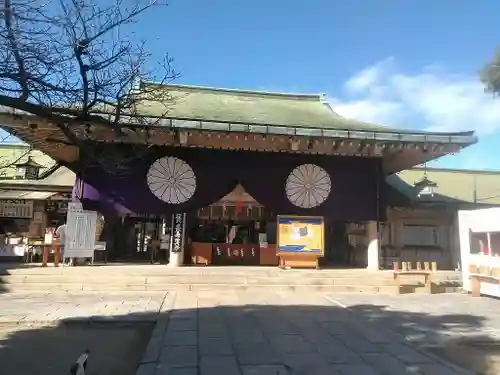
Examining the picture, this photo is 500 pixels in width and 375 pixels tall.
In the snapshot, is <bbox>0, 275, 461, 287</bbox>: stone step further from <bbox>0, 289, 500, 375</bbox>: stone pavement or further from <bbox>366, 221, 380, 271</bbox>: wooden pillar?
<bbox>366, 221, 380, 271</bbox>: wooden pillar

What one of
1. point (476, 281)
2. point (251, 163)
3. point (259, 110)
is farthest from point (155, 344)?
point (259, 110)

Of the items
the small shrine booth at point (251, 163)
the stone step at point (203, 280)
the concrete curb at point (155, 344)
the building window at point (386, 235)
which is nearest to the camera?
the concrete curb at point (155, 344)

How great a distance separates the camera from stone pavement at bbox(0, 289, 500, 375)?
14.9 feet

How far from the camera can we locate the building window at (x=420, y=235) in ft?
52.1

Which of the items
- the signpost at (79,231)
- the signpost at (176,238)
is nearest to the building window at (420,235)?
the signpost at (176,238)

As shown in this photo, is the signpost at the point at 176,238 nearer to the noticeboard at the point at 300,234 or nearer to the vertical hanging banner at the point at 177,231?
the vertical hanging banner at the point at 177,231

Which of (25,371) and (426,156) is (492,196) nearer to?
(426,156)

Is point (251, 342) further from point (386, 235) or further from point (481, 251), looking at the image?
point (386, 235)

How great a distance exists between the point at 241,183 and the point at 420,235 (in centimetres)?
801

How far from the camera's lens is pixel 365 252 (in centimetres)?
1520

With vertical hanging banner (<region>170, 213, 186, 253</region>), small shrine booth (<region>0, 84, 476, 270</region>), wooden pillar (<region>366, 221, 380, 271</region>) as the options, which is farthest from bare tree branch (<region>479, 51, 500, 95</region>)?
vertical hanging banner (<region>170, 213, 186, 253</region>)

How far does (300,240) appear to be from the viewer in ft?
39.5

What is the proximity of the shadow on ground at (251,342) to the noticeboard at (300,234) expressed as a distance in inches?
172

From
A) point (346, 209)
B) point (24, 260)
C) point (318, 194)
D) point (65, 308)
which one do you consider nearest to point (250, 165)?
point (318, 194)
